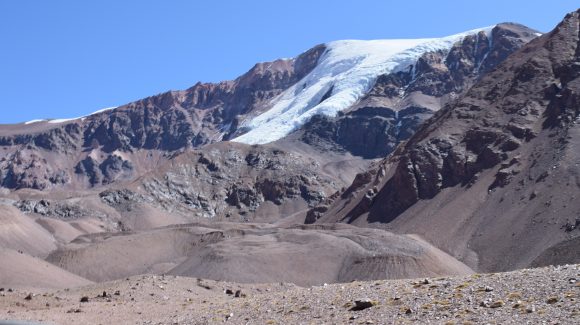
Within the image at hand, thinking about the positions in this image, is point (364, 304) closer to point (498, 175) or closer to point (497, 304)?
point (497, 304)

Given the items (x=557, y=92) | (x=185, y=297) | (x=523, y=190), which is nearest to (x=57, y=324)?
(x=185, y=297)

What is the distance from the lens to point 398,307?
104ft

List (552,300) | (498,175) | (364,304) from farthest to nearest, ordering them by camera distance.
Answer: (498,175) → (364,304) → (552,300)

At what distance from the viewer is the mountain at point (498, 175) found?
369ft

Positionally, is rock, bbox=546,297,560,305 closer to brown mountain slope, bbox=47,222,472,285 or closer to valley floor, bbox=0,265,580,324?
valley floor, bbox=0,265,580,324

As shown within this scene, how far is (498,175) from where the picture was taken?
453 ft

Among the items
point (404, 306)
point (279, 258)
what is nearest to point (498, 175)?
point (279, 258)

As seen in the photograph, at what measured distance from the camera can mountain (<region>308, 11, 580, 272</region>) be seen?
112m

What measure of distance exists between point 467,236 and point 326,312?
301 ft

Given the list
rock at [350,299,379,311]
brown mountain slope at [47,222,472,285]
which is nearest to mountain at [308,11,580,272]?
brown mountain slope at [47,222,472,285]

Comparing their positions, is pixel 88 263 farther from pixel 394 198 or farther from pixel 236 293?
pixel 236 293

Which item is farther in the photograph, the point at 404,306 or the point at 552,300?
the point at 404,306

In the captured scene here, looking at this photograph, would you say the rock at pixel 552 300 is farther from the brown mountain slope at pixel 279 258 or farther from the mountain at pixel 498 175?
the brown mountain slope at pixel 279 258

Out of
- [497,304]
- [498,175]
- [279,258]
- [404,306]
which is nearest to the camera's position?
[497,304]
